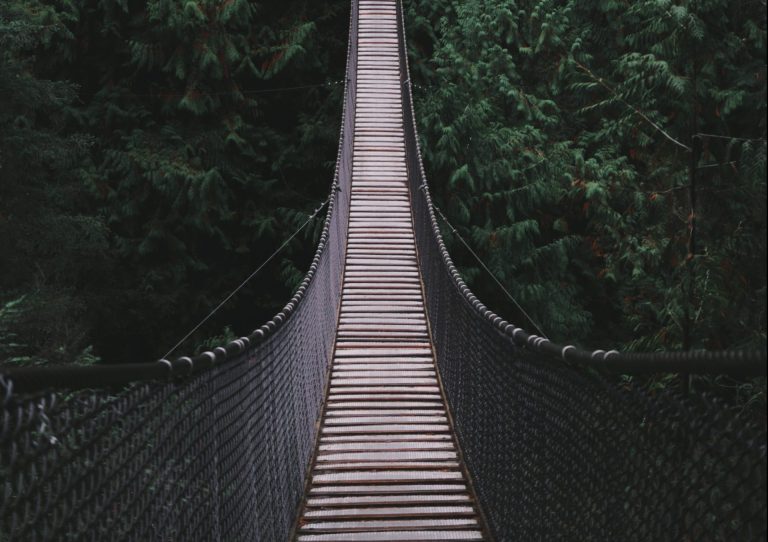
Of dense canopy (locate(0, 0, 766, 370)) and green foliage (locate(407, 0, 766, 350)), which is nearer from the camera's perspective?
green foliage (locate(407, 0, 766, 350))

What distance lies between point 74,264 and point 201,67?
291 centimetres

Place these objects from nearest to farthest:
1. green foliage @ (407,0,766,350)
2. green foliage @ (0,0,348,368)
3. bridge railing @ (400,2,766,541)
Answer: bridge railing @ (400,2,766,541)
green foliage @ (407,0,766,350)
green foliage @ (0,0,348,368)

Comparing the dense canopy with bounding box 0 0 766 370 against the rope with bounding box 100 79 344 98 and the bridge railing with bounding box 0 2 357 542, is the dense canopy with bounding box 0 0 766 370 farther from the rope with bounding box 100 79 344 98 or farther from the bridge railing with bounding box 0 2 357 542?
the bridge railing with bounding box 0 2 357 542

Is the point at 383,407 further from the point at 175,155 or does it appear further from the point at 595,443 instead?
the point at 175,155

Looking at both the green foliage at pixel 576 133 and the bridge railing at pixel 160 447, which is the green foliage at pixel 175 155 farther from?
the bridge railing at pixel 160 447

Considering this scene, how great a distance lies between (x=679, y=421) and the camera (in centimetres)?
165

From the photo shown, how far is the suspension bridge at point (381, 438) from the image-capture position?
1.54 m

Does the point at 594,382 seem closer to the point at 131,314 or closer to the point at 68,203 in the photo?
the point at 68,203

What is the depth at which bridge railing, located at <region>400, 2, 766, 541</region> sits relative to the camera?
1465mm

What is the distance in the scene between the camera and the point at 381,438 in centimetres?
445

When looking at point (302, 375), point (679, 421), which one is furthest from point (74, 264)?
point (679, 421)

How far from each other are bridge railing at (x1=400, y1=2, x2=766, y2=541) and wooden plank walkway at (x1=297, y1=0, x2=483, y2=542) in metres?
0.21

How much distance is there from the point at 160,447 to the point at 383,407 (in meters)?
2.96

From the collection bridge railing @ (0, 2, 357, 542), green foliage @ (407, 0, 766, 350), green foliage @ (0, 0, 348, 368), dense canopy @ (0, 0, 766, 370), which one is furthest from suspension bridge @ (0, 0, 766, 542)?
green foliage @ (0, 0, 348, 368)
